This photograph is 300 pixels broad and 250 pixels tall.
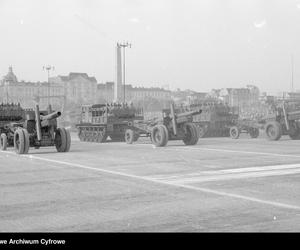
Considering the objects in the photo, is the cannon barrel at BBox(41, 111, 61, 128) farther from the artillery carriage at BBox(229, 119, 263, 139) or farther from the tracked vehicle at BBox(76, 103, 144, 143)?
the artillery carriage at BBox(229, 119, 263, 139)

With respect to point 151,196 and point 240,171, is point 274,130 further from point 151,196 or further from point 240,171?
point 151,196

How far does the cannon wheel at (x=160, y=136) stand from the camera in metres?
23.8

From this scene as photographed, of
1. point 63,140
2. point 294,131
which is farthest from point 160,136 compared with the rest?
point 294,131

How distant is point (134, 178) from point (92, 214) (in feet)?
13.9

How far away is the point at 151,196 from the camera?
30.4 ft

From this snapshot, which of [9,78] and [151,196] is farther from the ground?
[9,78]

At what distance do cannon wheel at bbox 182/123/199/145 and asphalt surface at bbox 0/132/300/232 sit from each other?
28.4 ft

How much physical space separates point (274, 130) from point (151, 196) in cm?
2095

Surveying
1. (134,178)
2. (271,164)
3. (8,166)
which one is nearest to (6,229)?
(134,178)

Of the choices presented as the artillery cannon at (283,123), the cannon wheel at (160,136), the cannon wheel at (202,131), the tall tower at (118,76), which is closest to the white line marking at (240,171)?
the cannon wheel at (160,136)

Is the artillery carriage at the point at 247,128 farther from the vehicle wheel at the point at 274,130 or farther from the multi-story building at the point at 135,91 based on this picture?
the multi-story building at the point at 135,91

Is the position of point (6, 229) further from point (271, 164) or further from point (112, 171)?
point (271, 164)

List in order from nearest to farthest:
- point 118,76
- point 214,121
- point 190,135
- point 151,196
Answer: point 151,196, point 190,135, point 214,121, point 118,76

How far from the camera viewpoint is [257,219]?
7.18 m
